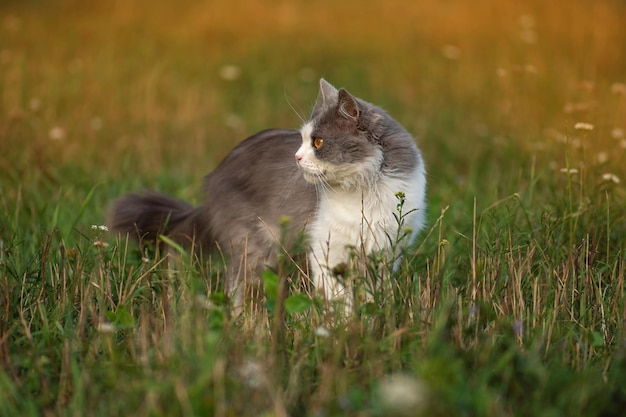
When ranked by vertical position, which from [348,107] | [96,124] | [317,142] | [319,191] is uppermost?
[348,107]

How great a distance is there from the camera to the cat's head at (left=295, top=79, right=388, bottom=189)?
392cm

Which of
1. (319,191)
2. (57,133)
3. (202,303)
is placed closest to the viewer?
(202,303)

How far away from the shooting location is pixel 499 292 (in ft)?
11.7

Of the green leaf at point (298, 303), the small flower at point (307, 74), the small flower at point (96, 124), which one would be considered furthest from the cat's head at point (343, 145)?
the small flower at point (307, 74)

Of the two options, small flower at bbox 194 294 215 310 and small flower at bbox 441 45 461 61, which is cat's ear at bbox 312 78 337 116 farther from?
small flower at bbox 441 45 461 61

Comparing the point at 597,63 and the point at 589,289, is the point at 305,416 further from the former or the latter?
the point at 597,63

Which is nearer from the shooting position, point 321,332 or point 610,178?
point 321,332

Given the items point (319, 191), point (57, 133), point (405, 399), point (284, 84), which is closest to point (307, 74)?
point (284, 84)

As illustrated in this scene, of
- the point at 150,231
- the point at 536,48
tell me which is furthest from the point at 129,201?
the point at 536,48

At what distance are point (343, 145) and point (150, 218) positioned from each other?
134 cm

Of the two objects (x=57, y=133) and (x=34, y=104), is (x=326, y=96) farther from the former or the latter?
(x=34, y=104)

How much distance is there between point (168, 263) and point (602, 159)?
291 centimetres

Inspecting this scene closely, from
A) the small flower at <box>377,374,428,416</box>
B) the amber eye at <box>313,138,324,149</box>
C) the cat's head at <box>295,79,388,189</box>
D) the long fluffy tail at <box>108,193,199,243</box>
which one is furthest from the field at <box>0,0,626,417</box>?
the amber eye at <box>313,138,324,149</box>

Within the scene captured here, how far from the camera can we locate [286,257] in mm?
3945
